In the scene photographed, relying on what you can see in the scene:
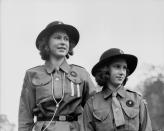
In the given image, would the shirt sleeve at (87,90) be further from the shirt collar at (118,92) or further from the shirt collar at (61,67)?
the shirt collar at (61,67)

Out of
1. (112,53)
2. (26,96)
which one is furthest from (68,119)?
(112,53)

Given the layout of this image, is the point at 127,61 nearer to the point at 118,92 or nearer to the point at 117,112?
the point at 118,92

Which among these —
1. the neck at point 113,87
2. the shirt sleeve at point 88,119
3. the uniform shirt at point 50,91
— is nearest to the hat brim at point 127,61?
the uniform shirt at point 50,91

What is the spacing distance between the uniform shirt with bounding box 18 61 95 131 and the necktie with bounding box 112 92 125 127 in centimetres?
45

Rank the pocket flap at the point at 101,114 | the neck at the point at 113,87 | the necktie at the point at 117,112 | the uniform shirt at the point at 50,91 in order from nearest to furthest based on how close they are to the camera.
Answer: the necktie at the point at 117,112
the pocket flap at the point at 101,114
the uniform shirt at the point at 50,91
the neck at the point at 113,87

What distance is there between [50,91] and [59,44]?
2.29 ft

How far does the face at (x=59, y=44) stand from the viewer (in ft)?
20.0

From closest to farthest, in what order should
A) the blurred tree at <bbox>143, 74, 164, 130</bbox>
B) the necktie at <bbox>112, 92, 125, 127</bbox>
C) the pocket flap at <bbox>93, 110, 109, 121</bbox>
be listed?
the necktie at <bbox>112, 92, 125, 127</bbox> → the pocket flap at <bbox>93, 110, 109, 121</bbox> → the blurred tree at <bbox>143, 74, 164, 130</bbox>

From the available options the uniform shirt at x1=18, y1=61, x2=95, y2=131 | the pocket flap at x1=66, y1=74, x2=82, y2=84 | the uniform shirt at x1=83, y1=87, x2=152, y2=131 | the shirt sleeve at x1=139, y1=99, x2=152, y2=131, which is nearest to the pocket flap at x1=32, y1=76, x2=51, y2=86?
the uniform shirt at x1=18, y1=61, x2=95, y2=131

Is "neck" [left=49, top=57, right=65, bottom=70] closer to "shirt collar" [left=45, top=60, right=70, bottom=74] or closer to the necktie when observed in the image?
"shirt collar" [left=45, top=60, right=70, bottom=74]

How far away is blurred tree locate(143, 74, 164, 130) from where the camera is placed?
39.0 m

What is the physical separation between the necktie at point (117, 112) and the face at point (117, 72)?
0.20m

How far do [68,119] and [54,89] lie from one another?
1.57 feet

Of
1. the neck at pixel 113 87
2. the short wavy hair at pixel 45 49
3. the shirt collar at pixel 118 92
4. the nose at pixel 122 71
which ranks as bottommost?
the shirt collar at pixel 118 92
